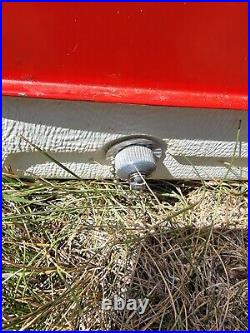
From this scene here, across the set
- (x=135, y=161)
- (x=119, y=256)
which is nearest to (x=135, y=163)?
(x=135, y=161)

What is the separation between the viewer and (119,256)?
3.65 feet

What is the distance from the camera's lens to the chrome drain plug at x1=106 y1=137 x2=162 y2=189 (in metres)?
0.98

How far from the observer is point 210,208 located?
3.97ft

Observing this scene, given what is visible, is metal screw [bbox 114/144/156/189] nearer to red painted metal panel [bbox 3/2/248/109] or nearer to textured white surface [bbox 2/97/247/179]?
textured white surface [bbox 2/97/247/179]

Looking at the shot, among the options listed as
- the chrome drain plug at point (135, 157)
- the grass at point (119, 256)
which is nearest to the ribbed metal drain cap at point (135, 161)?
the chrome drain plug at point (135, 157)

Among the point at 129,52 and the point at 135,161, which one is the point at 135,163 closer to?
the point at 135,161

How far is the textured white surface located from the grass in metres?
0.09

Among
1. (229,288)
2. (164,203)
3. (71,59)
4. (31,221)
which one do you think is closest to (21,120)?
(71,59)

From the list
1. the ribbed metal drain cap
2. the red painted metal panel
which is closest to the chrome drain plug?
the ribbed metal drain cap

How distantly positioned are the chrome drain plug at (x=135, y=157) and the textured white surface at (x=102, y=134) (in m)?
0.02

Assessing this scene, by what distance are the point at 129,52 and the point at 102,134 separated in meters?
0.22

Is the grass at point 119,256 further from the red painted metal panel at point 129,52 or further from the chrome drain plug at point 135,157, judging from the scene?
the red painted metal panel at point 129,52

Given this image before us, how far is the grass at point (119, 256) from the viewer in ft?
3.49

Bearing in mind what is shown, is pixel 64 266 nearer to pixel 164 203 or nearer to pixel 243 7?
pixel 164 203
